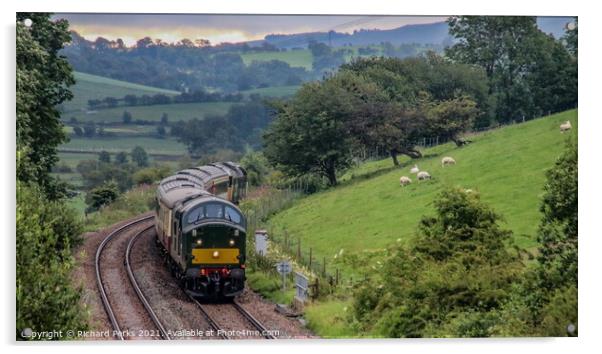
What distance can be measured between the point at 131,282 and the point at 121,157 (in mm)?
3763

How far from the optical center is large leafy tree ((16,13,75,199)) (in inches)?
981

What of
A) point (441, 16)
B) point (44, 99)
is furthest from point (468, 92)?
point (44, 99)

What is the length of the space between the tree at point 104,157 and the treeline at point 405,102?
4036 millimetres

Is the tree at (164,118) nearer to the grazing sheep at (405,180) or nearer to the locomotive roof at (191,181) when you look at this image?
the locomotive roof at (191,181)

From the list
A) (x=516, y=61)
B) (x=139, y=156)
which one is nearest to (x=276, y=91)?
(x=139, y=156)

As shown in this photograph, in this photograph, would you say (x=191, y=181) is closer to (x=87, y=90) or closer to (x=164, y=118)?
(x=164, y=118)

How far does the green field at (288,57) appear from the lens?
89.8 ft

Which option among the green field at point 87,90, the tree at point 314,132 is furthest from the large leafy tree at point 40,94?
the tree at point 314,132

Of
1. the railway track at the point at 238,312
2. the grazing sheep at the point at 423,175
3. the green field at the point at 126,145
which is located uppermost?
the green field at the point at 126,145

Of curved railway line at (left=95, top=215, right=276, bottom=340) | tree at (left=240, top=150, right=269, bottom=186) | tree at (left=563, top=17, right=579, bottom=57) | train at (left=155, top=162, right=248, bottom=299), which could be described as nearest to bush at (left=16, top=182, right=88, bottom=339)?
curved railway line at (left=95, top=215, right=276, bottom=340)

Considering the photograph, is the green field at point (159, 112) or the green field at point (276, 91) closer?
the green field at point (159, 112)
